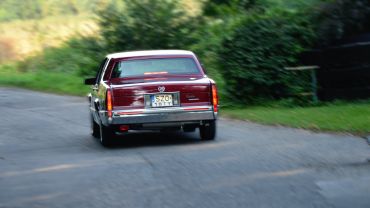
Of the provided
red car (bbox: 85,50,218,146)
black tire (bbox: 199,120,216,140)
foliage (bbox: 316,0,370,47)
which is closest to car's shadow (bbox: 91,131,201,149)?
black tire (bbox: 199,120,216,140)

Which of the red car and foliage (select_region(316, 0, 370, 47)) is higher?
foliage (select_region(316, 0, 370, 47))

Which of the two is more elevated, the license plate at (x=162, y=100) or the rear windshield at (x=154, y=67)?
the rear windshield at (x=154, y=67)

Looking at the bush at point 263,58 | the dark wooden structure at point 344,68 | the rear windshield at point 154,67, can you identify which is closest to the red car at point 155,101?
the rear windshield at point 154,67

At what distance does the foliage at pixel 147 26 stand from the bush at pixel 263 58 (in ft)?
27.9

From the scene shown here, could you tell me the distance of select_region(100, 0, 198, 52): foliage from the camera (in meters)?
29.5

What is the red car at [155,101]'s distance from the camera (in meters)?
13.3

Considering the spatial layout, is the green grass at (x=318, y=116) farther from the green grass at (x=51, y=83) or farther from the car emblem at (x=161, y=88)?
the green grass at (x=51, y=83)

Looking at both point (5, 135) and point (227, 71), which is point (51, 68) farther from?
point (5, 135)

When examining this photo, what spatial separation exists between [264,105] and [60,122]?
492 centimetres

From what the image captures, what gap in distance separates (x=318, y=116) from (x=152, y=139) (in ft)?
12.3

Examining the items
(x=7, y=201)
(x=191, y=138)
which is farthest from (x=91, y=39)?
(x=7, y=201)

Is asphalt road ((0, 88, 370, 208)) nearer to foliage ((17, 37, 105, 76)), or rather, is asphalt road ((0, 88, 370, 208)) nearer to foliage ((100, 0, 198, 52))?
foliage ((100, 0, 198, 52))

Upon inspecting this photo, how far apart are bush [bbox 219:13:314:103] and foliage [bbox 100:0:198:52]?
8.51m

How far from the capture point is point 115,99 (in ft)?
43.8
